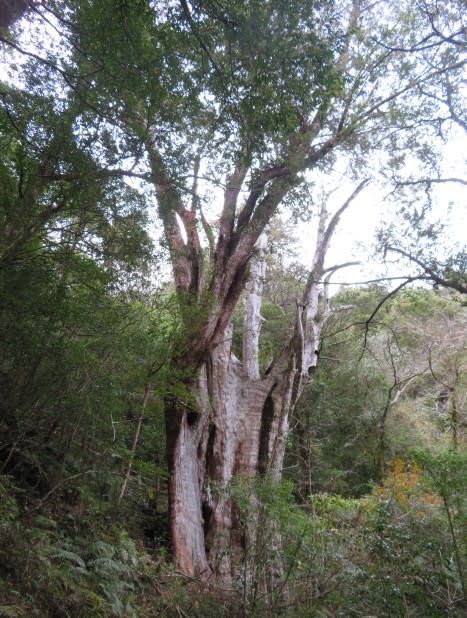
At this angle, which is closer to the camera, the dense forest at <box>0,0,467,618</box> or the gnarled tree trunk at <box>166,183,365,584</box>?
the dense forest at <box>0,0,467,618</box>

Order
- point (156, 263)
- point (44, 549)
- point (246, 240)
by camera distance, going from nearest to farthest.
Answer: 1. point (44, 549)
2. point (156, 263)
3. point (246, 240)

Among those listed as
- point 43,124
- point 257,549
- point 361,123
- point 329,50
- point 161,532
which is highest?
point 361,123

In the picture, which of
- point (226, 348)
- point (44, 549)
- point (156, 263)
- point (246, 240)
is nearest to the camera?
point (44, 549)

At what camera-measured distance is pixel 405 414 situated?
1489cm

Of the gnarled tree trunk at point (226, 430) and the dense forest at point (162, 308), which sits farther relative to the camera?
the gnarled tree trunk at point (226, 430)

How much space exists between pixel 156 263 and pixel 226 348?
268 cm

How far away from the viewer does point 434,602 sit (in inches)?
183

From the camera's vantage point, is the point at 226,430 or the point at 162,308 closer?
the point at 162,308

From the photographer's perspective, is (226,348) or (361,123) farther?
(226,348)

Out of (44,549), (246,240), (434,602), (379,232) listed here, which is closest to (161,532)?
(44,549)

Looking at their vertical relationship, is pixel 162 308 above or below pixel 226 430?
above

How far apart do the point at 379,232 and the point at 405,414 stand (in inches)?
389

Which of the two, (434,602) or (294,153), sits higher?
(294,153)

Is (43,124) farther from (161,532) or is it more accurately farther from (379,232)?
(161,532)
